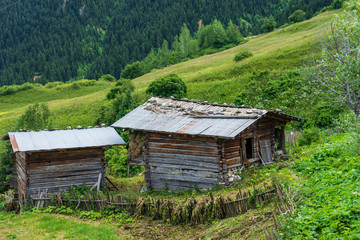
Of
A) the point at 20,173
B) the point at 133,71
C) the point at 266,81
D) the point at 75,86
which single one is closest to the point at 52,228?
the point at 20,173

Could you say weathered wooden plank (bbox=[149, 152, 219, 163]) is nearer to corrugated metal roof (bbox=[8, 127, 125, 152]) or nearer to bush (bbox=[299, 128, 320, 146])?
corrugated metal roof (bbox=[8, 127, 125, 152])

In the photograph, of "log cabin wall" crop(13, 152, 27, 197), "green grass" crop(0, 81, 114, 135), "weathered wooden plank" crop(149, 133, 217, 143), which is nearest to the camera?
"weathered wooden plank" crop(149, 133, 217, 143)

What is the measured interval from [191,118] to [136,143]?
4.19m

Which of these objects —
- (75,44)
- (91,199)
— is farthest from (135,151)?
(75,44)

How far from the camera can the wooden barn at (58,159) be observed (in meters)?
18.8

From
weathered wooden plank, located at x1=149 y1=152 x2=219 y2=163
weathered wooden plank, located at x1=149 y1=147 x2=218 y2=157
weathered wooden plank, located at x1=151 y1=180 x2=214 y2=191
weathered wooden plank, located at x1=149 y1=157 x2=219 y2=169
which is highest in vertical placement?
weathered wooden plank, located at x1=149 y1=147 x2=218 y2=157

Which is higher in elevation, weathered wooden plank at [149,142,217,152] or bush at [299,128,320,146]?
weathered wooden plank at [149,142,217,152]

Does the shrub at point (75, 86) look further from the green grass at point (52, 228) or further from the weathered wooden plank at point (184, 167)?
the green grass at point (52, 228)

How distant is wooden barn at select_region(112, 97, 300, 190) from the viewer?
17.3 metres

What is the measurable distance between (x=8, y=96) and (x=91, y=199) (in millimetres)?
77392

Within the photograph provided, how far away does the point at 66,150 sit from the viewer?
19484 mm

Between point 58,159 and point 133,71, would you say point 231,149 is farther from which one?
point 133,71

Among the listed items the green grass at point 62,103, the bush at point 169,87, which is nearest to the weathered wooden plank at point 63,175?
the bush at point 169,87

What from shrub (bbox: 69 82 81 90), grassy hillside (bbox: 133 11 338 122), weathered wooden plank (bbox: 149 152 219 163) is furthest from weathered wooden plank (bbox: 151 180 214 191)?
shrub (bbox: 69 82 81 90)
